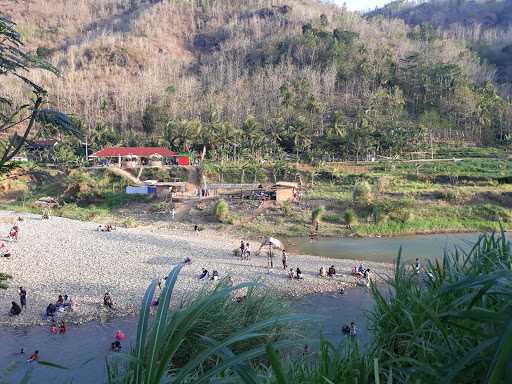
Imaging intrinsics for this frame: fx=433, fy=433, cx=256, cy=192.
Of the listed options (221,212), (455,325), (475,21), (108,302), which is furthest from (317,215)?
(475,21)

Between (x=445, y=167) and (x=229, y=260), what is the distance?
28.3m

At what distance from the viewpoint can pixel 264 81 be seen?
7419 centimetres

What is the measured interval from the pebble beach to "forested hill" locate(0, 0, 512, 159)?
2185 centimetres

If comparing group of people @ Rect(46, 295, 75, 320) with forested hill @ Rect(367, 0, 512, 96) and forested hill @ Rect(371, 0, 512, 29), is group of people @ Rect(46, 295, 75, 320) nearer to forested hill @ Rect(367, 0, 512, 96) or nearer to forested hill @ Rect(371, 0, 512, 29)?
forested hill @ Rect(367, 0, 512, 96)

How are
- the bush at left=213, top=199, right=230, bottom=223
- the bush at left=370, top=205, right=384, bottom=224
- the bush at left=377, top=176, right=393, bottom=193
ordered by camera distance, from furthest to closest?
the bush at left=377, top=176, right=393, bottom=193 < the bush at left=213, top=199, right=230, bottom=223 < the bush at left=370, top=205, right=384, bottom=224

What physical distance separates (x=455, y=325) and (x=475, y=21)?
146 m

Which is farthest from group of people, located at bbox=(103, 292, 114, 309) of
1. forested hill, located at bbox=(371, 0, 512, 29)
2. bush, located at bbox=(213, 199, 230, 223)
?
forested hill, located at bbox=(371, 0, 512, 29)

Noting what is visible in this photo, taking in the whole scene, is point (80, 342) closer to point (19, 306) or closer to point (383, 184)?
point (19, 306)

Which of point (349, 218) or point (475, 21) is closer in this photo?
point (349, 218)

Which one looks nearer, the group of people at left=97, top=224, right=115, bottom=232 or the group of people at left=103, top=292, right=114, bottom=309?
the group of people at left=103, top=292, right=114, bottom=309

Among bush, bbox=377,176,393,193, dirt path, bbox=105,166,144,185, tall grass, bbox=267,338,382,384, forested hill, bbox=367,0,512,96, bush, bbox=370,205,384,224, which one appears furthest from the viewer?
forested hill, bbox=367,0,512,96

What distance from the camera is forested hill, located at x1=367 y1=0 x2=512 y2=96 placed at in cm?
9107

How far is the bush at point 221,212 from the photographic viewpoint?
2788cm

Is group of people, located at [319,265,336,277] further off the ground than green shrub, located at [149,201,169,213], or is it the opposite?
green shrub, located at [149,201,169,213]
